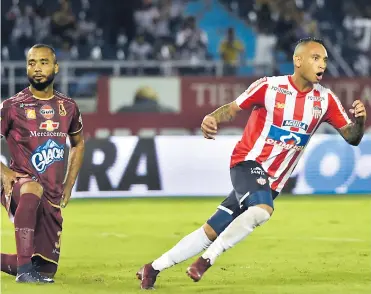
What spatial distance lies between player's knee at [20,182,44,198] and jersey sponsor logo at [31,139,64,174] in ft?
0.62

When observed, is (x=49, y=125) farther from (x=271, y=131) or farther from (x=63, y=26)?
(x=63, y=26)

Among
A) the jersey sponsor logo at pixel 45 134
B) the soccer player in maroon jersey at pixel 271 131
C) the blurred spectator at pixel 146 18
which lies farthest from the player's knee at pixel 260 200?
the blurred spectator at pixel 146 18

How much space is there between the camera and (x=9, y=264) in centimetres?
858

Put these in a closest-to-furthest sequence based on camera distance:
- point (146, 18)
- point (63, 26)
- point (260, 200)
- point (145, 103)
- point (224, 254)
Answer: point (260, 200)
point (224, 254)
point (145, 103)
point (63, 26)
point (146, 18)

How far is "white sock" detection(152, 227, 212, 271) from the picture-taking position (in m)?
7.81

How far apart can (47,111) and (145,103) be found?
12.8 m

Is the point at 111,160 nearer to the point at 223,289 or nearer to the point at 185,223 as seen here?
the point at 185,223

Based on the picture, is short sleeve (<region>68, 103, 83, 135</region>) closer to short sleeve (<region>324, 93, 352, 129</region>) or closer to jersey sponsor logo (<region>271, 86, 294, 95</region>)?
jersey sponsor logo (<region>271, 86, 294, 95</region>)

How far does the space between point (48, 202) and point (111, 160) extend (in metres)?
8.04

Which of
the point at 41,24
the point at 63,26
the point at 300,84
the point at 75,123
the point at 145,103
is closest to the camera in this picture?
the point at 300,84

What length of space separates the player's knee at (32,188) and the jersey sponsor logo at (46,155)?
0.62ft

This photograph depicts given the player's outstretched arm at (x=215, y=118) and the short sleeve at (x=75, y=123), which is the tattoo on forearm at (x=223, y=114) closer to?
the player's outstretched arm at (x=215, y=118)

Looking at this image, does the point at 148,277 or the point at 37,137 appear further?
the point at 37,137

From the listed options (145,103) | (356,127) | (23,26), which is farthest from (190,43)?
(356,127)
